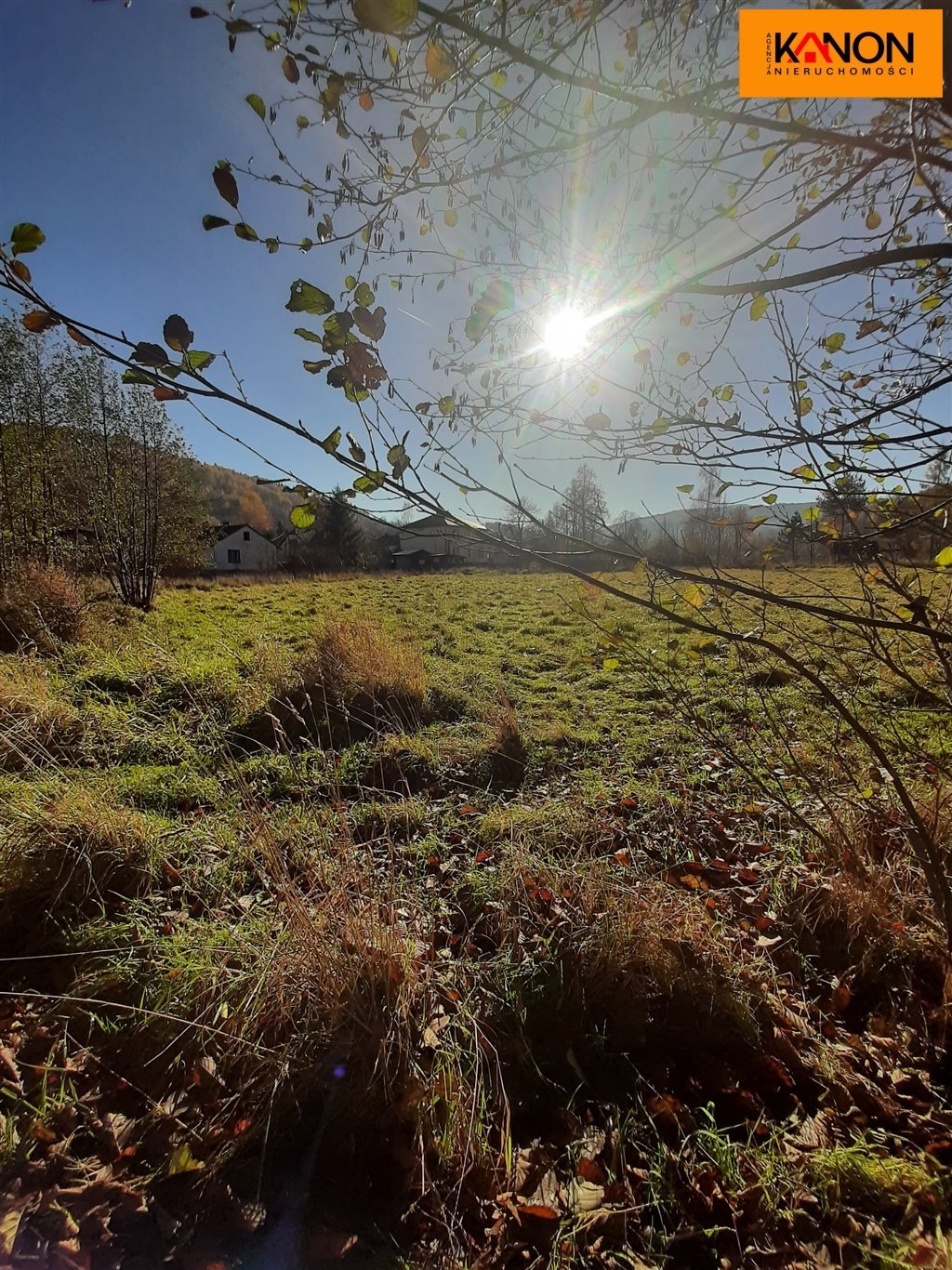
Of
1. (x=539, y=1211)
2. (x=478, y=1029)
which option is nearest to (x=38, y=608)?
(x=478, y=1029)

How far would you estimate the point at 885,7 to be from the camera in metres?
1.51

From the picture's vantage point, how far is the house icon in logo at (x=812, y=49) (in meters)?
1.57

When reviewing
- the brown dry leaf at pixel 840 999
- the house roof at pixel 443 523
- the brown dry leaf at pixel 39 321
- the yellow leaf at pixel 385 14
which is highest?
the yellow leaf at pixel 385 14

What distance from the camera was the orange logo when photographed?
140cm

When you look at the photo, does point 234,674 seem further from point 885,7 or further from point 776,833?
point 885,7

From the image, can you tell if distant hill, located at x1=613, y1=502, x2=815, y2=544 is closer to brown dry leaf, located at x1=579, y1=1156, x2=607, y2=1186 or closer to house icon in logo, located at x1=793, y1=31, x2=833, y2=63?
house icon in logo, located at x1=793, y1=31, x2=833, y2=63

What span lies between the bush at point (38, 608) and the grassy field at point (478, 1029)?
4.92 metres

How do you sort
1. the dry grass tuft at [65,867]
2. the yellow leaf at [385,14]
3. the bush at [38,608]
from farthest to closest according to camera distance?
1. the bush at [38,608]
2. the dry grass tuft at [65,867]
3. the yellow leaf at [385,14]

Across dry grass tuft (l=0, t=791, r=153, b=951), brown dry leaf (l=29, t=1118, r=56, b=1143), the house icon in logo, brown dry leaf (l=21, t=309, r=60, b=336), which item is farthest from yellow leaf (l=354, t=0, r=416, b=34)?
dry grass tuft (l=0, t=791, r=153, b=951)

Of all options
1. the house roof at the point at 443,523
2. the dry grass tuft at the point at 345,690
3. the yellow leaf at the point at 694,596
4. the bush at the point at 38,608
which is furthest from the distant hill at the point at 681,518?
the bush at the point at 38,608

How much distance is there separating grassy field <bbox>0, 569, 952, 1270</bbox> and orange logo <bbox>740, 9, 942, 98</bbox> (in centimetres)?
158

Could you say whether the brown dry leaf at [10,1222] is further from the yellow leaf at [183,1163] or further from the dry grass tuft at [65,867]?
the dry grass tuft at [65,867]

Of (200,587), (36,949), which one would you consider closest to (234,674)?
(36,949)

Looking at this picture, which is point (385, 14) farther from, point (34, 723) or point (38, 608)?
point (38, 608)
